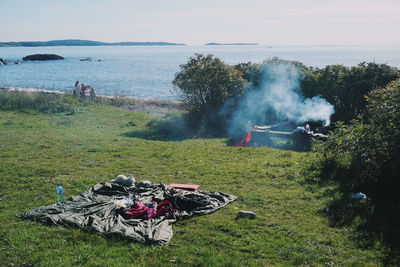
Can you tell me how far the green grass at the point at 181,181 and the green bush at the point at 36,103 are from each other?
602cm

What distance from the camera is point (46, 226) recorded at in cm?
847

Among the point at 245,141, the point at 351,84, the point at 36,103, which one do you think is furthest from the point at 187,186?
the point at 36,103

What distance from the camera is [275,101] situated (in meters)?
23.8

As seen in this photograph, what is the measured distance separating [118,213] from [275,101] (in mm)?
16689

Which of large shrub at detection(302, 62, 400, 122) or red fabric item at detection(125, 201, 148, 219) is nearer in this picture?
red fabric item at detection(125, 201, 148, 219)

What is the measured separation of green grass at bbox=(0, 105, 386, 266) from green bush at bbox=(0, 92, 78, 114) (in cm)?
602

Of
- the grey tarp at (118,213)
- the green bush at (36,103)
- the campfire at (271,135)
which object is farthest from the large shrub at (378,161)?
the green bush at (36,103)

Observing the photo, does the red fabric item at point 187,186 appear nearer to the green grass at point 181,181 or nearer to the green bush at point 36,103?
the green grass at point 181,181

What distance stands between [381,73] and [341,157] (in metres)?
10.7

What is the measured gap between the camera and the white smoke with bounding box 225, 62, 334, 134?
22.5 m

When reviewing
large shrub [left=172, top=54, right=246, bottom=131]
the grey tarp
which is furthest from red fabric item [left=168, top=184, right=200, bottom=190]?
large shrub [left=172, top=54, right=246, bottom=131]

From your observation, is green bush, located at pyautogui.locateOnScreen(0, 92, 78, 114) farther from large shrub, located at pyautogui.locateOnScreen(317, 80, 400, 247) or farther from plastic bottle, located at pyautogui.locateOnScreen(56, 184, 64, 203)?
large shrub, located at pyautogui.locateOnScreen(317, 80, 400, 247)

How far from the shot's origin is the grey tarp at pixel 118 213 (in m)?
8.18

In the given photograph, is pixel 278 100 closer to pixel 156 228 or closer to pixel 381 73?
pixel 381 73
